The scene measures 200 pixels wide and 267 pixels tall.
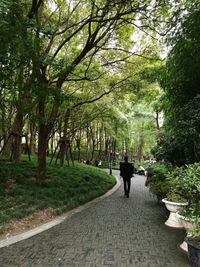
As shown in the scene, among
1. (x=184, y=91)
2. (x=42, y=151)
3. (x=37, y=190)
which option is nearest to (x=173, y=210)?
(x=37, y=190)

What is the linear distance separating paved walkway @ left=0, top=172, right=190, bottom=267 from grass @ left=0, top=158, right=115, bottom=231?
0.91 m

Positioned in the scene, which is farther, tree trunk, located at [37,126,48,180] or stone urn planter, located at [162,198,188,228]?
tree trunk, located at [37,126,48,180]

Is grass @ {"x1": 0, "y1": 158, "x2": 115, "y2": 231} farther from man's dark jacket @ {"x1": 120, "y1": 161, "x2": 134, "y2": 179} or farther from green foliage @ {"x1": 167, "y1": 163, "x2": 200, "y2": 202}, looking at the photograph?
green foliage @ {"x1": 167, "y1": 163, "x2": 200, "y2": 202}

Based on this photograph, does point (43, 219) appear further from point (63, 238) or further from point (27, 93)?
point (27, 93)

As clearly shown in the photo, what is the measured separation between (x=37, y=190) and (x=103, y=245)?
3734mm

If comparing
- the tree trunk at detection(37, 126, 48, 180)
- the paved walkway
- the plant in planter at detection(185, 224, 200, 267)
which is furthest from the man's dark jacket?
the plant in planter at detection(185, 224, 200, 267)

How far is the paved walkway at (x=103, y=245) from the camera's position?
386cm

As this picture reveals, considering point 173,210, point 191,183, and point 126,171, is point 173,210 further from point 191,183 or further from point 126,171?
point 126,171

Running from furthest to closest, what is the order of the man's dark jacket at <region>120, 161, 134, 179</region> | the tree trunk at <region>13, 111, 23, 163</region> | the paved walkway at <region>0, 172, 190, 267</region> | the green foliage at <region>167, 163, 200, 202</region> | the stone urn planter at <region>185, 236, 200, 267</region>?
the tree trunk at <region>13, 111, 23, 163</region> < the man's dark jacket at <region>120, 161, 134, 179</region> < the green foliage at <region>167, 163, 200, 202</region> < the paved walkway at <region>0, 172, 190, 267</region> < the stone urn planter at <region>185, 236, 200, 267</region>

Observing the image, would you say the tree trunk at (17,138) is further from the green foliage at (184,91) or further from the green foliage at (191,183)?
the green foliage at (191,183)

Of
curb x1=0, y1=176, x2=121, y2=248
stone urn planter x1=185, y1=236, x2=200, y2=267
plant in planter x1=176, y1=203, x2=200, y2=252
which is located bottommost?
curb x1=0, y1=176, x2=121, y2=248

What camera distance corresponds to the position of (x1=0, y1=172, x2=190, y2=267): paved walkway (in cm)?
386

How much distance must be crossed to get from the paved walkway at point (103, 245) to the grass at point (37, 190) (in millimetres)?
906

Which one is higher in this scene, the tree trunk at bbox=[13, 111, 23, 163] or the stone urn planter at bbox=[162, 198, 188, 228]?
the tree trunk at bbox=[13, 111, 23, 163]
